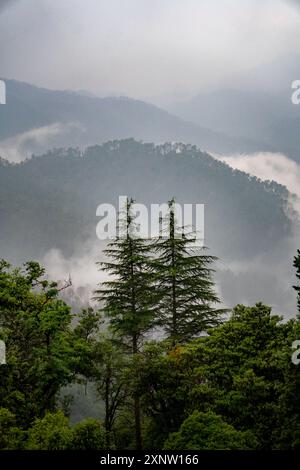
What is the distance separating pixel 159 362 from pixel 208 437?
4.20 meters

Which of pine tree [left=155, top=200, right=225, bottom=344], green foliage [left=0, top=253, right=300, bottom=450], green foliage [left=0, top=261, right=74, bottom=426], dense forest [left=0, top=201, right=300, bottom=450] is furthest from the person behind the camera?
pine tree [left=155, top=200, right=225, bottom=344]

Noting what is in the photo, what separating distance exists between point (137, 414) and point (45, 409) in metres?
4.74

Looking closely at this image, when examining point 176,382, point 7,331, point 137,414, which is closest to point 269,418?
point 176,382

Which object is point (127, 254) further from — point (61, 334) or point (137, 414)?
point (137, 414)

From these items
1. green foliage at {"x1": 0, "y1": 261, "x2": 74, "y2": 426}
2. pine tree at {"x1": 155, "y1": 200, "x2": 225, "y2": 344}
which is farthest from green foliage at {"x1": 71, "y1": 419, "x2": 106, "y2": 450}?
pine tree at {"x1": 155, "y1": 200, "x2": 225, "y2": 344}

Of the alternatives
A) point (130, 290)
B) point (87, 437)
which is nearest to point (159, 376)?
point (87, 437)

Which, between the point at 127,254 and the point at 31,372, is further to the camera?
the point at 127,254

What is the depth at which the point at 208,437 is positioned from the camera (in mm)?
16906

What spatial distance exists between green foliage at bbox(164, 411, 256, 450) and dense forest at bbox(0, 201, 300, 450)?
34 millimetres

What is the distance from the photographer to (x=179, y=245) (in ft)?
91.6

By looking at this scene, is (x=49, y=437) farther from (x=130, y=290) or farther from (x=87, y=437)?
(x=130, y=290)

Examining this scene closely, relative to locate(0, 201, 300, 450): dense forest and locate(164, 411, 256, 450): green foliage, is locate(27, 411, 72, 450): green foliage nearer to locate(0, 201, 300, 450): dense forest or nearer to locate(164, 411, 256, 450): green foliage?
locate(0, 201, 300, 450): dense forest

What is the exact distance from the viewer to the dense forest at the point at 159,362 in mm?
17344

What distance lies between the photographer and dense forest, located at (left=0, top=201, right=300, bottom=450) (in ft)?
56.9
